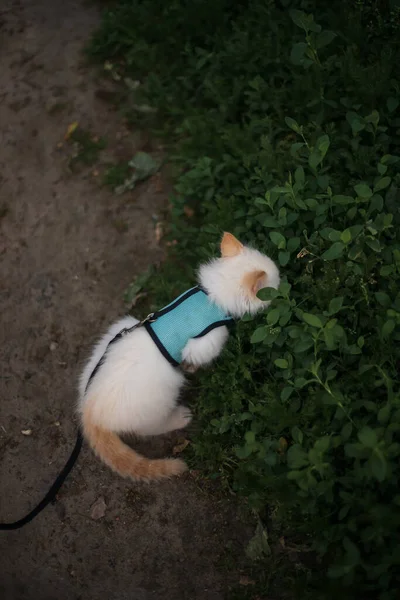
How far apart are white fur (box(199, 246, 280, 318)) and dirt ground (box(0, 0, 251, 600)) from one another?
1121 mm

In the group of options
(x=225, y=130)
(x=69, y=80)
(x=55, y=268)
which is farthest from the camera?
(x=69, y=80)

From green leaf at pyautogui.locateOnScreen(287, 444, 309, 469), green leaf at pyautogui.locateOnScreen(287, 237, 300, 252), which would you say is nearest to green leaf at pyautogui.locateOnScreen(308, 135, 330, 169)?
green leaf at pyautogui.locateOnScreen(287, 237, 300, 252)

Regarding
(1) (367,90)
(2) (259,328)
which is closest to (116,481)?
(2) (259,328)

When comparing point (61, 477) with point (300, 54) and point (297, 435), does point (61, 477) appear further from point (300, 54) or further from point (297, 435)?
point (300, 54)

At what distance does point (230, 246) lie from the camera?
3131 mm

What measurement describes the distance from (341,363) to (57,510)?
2062 mm

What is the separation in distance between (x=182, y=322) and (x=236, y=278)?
16.3 inches

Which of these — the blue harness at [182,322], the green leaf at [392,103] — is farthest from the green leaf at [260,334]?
the green leaf at [392,103]

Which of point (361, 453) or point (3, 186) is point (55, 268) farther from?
point (361, 453)

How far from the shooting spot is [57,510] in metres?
3.37

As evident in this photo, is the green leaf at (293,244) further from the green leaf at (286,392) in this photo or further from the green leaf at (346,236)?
the green leaf at (286,392)

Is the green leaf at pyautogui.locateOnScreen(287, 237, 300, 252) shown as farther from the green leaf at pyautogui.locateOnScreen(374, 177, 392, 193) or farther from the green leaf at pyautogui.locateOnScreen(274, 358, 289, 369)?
the green leaf at pyautogui.locateOnScreen(274, 358, 289, 369)

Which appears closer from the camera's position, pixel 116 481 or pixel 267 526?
pixel 267 526

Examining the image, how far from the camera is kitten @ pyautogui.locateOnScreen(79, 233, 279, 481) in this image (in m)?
2.90
